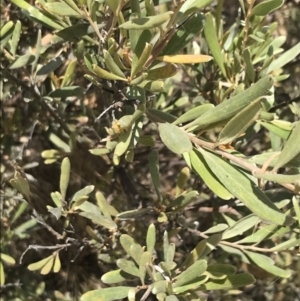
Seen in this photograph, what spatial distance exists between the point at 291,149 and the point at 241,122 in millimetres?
78

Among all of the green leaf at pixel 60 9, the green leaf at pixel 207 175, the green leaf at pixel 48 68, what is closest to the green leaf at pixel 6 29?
the green leaf at pixel 48 68

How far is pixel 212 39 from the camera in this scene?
1.01 metres

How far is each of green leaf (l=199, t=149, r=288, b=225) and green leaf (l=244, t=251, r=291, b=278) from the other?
38 centimetres

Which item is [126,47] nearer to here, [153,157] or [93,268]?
[153,157]

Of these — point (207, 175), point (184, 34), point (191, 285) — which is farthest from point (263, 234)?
point (184, 34)

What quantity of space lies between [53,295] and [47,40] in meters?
0.76

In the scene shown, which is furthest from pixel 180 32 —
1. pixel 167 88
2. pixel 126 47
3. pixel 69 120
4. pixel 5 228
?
pixel 5 228

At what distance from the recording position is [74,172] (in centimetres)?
151

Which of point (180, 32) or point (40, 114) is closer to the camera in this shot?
point (180, 32)

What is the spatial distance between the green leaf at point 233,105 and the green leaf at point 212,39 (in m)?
0.26

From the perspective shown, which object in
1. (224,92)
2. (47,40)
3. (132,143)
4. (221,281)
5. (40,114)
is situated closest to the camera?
(132,143)

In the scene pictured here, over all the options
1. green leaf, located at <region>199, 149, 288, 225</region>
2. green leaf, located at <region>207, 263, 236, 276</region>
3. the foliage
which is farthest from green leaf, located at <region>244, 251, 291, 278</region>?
green leaf, located at <region>199, 149, 288, 225</region>

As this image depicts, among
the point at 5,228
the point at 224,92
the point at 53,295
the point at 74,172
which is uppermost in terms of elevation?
the point at 224,92

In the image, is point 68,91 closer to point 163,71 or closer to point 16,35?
point 16,35
